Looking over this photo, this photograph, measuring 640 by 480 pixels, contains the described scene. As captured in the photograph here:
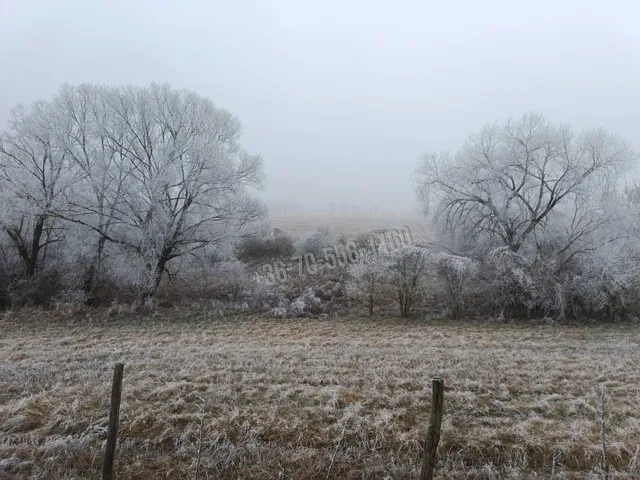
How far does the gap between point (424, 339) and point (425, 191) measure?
974 cm

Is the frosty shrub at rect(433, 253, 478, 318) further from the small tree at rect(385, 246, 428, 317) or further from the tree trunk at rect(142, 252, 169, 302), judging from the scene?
the tree trunk at rect(142, 252, 169, 302)

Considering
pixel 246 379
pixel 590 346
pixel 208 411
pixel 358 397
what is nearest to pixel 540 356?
pixel 590 346

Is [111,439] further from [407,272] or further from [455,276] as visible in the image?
[455,276]

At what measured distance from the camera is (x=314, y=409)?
5422 millimetres

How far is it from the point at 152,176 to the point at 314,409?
566 inches

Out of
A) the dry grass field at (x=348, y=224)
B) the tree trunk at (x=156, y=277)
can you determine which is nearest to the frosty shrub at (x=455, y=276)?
the dry grass field at (x=348, y=224)

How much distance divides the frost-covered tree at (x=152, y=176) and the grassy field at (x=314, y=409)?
23.0ft

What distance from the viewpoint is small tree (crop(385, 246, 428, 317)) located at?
15.6 m

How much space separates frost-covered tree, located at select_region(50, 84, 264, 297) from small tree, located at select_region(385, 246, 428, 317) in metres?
7.18

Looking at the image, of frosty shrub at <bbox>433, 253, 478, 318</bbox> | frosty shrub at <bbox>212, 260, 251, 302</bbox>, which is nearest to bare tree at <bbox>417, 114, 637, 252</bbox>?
frosty shrub at <bbox>433, 253, 478, 318</bbox>

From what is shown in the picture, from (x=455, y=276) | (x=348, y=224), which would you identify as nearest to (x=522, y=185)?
(x=455, y=276)

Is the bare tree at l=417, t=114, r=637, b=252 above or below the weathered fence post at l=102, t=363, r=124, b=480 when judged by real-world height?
Answer: above

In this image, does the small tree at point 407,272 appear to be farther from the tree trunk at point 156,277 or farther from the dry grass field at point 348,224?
the tree trunk at point 156,277

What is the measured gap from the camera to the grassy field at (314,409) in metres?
A: 4.22
